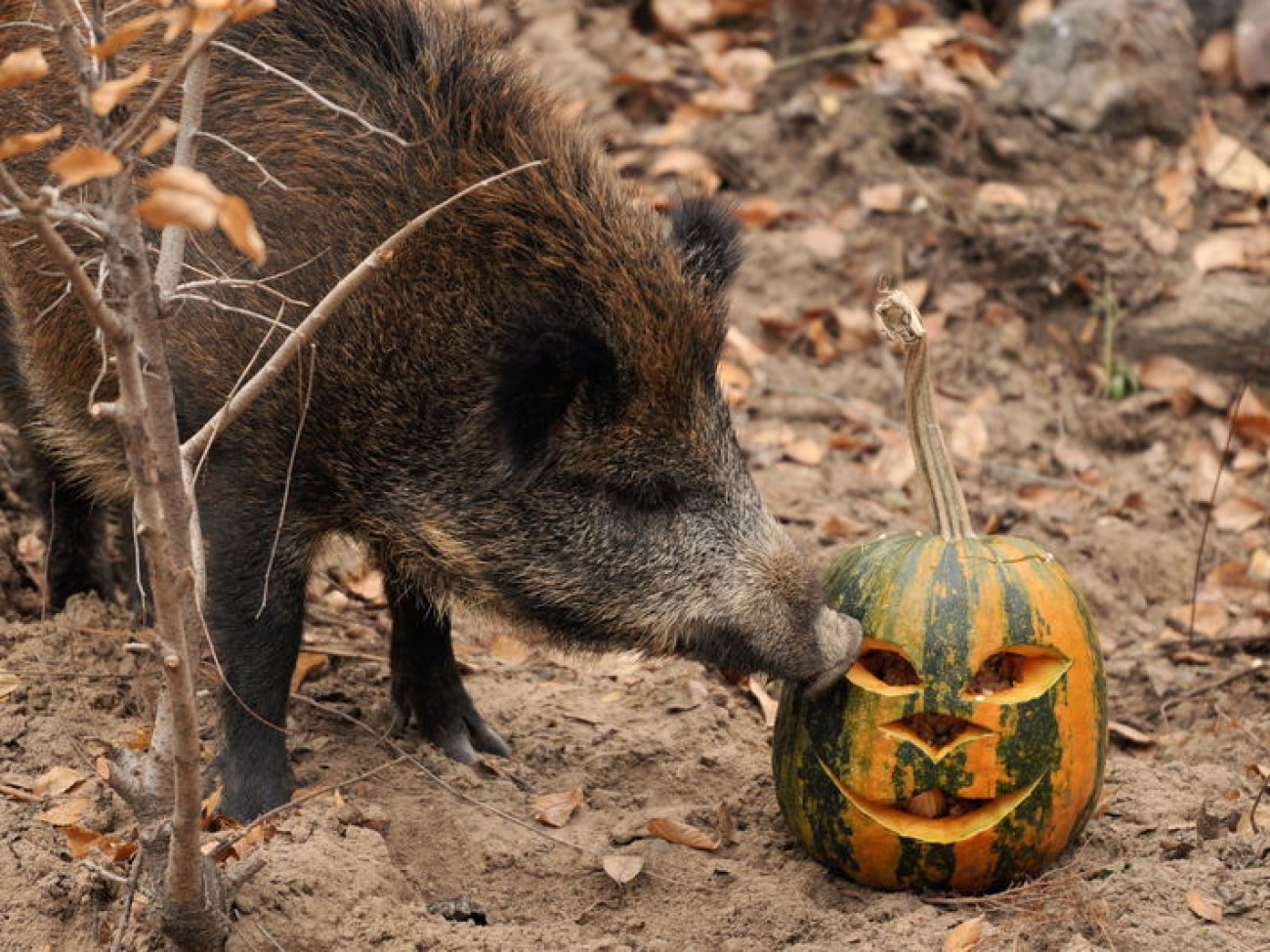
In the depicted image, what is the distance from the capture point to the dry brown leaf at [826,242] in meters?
7.98

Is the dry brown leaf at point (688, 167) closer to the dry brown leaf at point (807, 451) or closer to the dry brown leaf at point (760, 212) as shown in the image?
the dry brown leaf at point (760, 212)

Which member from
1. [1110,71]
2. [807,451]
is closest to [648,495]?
[807,451]

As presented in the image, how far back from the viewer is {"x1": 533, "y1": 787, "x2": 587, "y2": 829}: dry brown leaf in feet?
14.7

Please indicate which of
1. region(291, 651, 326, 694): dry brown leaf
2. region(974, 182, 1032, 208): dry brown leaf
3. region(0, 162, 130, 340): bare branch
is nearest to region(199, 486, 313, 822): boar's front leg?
region(291, 651, 326, 694): dry brown leaf

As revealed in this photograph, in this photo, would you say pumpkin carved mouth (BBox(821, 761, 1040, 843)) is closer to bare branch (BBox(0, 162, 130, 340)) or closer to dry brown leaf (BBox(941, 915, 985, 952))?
dry brown leaf (BBox(941, 915, 985, 952))

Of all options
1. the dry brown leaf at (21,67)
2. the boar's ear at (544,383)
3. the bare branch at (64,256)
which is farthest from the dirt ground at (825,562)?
the dry brown leaf at (21,67)

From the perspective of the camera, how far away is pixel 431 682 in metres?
4.98

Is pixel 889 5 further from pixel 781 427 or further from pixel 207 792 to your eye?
pixel 207 792

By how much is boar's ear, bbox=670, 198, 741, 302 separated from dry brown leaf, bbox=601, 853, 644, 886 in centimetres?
155

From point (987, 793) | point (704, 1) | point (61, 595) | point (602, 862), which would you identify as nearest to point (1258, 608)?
point (987, 793)

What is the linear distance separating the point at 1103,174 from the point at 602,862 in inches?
216

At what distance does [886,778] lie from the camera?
12.7 feet

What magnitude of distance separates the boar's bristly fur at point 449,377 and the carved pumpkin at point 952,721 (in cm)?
21

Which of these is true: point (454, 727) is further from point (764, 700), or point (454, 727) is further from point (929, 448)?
point (929, 448)
